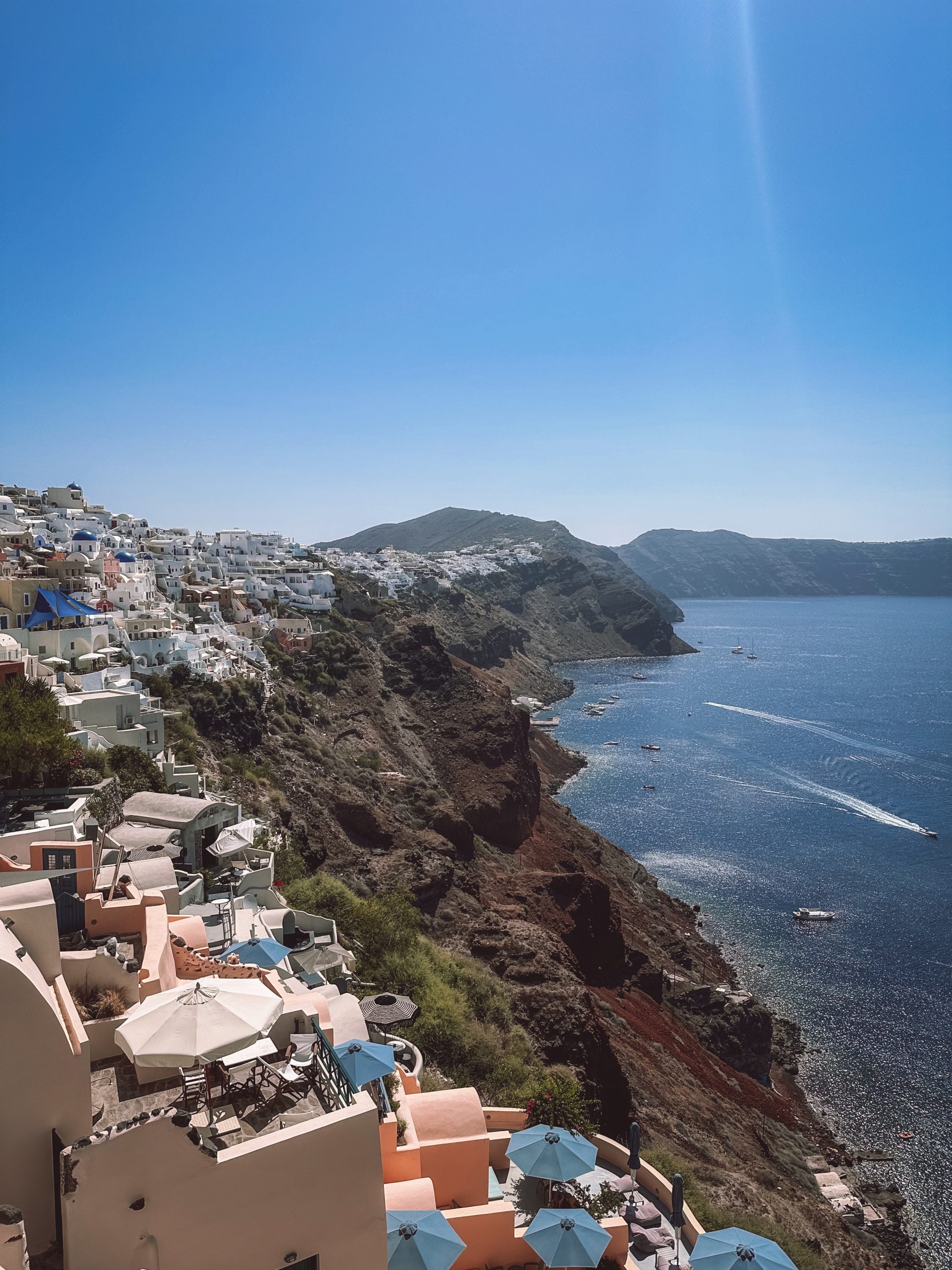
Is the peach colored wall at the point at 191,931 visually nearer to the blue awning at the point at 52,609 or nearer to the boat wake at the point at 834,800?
the blue awning at the point at 52,609

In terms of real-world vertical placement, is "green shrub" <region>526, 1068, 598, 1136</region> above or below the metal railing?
below

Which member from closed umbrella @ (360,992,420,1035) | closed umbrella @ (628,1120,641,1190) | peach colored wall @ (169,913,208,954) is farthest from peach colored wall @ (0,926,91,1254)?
closed umbrella @ (628,1120,641,1190)

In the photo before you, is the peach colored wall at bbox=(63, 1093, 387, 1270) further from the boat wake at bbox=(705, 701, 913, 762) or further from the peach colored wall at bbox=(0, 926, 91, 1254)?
the boat wake at bbox=(705, 701, 913, 762)

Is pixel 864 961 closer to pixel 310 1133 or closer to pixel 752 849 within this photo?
pixel 752 849

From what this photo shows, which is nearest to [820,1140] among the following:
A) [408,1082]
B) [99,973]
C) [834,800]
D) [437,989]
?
[437,989]

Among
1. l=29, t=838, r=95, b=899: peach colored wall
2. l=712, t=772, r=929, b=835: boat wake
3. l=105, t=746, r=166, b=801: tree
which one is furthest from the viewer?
l=712, t=772, r=929, b=835: boat wake

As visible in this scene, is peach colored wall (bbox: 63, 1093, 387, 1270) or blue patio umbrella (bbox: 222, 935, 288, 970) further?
blue patio umbrella (bbox: 222, 935, 288, 970)

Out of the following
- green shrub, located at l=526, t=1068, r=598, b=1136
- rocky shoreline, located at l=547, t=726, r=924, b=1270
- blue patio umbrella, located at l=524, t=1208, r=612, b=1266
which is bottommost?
rocky shoreline, located at l=547, t=726, r=924, b=1270

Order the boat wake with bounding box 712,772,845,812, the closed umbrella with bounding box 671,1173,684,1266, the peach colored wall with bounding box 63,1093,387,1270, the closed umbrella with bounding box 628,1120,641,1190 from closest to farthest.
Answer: the peach colored wall with bounding box 63,1093,387,1270, the closed umbrella with bounding box 671,1173,684,1266, the closed umbrella with bounding box 628,1120,641,1190, the boat wake with bounding box 712,772,845,812
